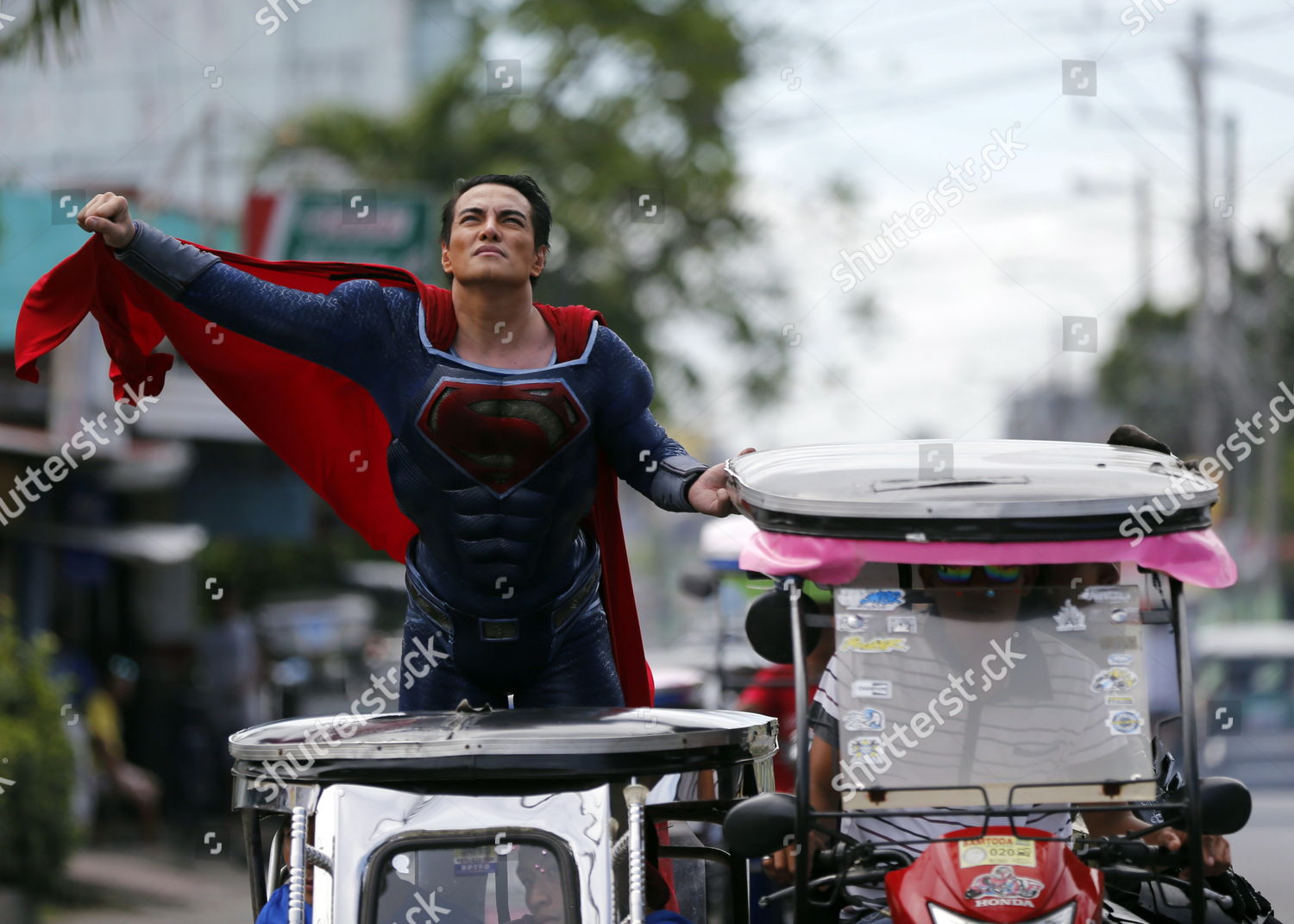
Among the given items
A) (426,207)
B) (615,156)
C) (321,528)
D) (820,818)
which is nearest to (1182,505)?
(820,818)

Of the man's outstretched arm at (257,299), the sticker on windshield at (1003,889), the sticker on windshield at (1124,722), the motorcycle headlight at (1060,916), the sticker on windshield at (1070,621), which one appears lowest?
the motorcycle headlight at (1060,916)

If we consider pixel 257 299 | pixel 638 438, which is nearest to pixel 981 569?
pixel 638 438

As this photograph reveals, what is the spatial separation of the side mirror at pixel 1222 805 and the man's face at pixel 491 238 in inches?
81.8

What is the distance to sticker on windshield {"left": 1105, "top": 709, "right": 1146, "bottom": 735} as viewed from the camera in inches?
151

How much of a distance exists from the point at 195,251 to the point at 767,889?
288 centimetres

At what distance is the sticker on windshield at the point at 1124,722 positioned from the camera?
12.6 feet

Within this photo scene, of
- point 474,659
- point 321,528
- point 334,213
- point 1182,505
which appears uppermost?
point 334,213

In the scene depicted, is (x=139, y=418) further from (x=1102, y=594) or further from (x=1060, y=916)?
(x=1060, y=916)

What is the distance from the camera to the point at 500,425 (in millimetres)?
4289

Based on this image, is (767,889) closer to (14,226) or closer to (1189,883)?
(1189,883)

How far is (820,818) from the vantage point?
3717 millimetres

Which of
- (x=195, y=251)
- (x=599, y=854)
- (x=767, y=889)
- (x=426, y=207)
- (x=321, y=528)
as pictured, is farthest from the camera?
(x=321, y=528)

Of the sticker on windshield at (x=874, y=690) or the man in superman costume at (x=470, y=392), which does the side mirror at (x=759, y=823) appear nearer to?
the sticker on windshield at (x=874, y=690)

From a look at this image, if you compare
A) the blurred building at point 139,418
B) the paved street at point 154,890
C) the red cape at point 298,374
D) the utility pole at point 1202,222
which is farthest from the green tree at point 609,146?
the red cape at point 298,374
